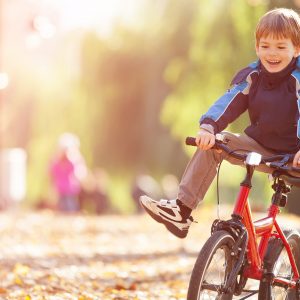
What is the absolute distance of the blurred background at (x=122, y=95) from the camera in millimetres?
19891

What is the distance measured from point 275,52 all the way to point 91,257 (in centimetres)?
596

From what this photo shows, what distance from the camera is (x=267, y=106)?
5.24 meters

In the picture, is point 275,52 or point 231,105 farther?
point 231,105

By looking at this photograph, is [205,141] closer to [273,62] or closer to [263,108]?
[263,108]

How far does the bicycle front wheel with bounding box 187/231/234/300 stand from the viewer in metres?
4.73

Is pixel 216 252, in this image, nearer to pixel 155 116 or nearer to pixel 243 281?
pixel 243 281

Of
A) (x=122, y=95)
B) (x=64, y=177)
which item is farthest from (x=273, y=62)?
(x=122, y=95)

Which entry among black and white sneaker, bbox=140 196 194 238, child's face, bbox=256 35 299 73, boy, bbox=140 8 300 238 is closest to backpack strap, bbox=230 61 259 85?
boy, bbox=140 8 300 238

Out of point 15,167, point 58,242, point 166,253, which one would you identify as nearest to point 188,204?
point 166,253

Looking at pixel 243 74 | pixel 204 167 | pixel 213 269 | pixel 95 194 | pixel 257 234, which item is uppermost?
pixel 243 74

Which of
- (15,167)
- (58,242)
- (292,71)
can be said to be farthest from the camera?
(15,167)

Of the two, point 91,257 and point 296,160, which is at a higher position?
point 296,160

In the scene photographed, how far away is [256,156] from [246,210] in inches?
12.1

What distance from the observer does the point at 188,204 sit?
5367 mm
